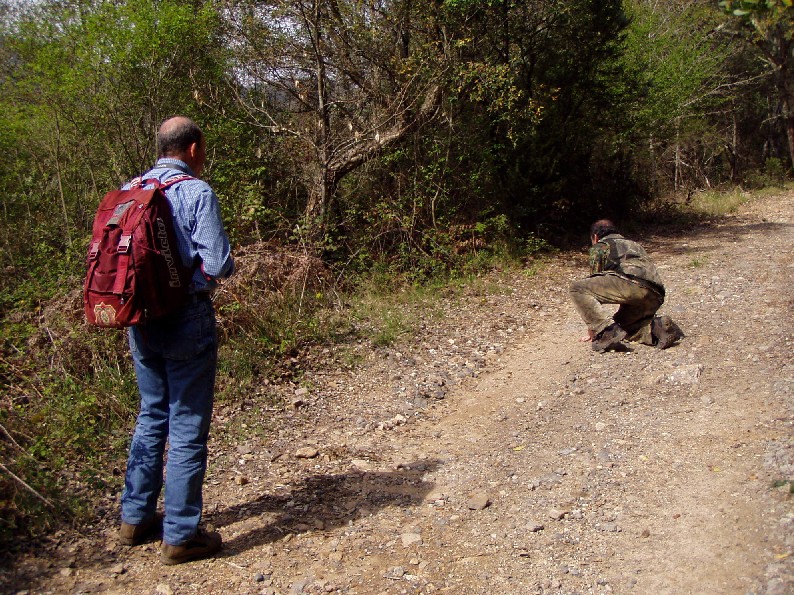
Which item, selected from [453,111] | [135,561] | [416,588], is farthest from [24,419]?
[453,111]

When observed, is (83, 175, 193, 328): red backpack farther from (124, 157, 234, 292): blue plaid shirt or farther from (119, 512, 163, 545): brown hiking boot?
(119, 512, 163, 545): brown hiking boot

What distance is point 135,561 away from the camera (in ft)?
11.8

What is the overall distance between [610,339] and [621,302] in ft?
1.24

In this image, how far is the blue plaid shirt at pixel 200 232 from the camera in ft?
11.0

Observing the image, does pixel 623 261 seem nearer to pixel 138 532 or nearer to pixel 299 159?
pixel 299 159

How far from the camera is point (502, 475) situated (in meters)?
4.54

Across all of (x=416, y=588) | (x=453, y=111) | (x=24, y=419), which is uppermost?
(x=453, y=111)

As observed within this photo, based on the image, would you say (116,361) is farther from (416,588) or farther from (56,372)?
(416,588)

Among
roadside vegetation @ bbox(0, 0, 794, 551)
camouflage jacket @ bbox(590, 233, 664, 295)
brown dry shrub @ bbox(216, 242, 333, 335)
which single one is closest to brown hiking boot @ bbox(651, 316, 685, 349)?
camouflage jacket @ bbox(590, 233, 664, 295)

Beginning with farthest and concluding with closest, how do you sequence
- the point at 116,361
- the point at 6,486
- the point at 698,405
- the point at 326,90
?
the point at 326,90 < the point at 116,361 < the point at 698,405 < the point at 6,486

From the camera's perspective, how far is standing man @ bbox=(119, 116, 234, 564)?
11.2 ft

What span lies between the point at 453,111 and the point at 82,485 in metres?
7.98

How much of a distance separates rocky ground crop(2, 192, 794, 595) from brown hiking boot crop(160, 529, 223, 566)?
0.17 ft

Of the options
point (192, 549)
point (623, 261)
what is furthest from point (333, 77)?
point (192, 549)
